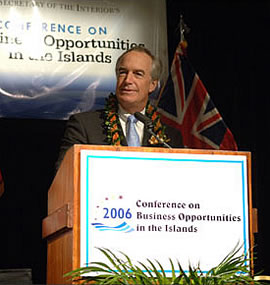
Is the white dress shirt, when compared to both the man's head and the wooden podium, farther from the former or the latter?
the wooden podium

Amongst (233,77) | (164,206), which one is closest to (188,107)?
(233,77)

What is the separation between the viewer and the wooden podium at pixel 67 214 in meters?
2.53

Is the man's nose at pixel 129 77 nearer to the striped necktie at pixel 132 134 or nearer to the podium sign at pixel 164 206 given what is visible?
the striped necktie at pixel 132 134

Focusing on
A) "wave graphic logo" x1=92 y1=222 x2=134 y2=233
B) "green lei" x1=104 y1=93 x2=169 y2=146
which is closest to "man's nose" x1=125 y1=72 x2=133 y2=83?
"green lei" x1=104 y1=93 x2=169 y2=146

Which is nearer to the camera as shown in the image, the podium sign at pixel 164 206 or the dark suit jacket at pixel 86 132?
the podium sign at pixel 164 206

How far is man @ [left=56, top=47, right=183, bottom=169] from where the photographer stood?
3641 mm

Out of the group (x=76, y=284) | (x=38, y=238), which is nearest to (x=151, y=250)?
(x=76, y=284)

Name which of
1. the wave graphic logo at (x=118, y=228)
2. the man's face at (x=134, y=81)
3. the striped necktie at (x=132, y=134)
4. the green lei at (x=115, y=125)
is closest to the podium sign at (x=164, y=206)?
the wave graphic logo at (x=118, y=228)

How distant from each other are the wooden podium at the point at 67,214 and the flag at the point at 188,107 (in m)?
2.29

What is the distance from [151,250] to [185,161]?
0.36 m

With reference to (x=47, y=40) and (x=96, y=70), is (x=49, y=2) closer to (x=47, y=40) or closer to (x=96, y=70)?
(x=47, y=40)

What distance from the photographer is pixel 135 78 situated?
396 cm

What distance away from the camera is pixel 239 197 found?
2.71 m

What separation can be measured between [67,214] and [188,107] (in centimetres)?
288
